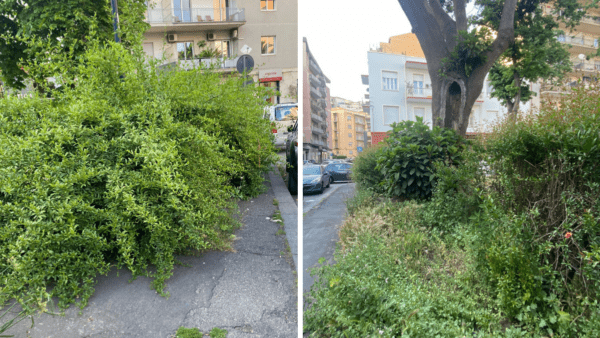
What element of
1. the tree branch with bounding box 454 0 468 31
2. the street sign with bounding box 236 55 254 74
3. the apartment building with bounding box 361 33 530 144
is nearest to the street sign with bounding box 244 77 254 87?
the street sign with bounding box 236 55 254 74

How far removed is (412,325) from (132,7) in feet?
13.9

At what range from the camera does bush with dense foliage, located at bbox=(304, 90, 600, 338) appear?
1.73m

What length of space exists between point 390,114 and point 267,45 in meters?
2.90

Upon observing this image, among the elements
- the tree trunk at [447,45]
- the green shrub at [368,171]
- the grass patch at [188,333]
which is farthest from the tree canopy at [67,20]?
the grass patch at [188,333]

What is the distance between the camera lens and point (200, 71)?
390cm

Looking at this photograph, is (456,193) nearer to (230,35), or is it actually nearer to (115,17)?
(115,17)

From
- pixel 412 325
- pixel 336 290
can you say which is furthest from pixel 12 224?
pixel 412 325

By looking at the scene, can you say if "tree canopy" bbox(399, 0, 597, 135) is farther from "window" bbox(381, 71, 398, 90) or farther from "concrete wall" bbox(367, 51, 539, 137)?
"window" bbox(381, 71, 398, 90)

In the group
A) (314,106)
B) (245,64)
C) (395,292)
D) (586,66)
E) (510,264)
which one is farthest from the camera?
(245,64)

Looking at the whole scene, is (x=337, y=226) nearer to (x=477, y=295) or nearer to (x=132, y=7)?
(x=477, y=295)

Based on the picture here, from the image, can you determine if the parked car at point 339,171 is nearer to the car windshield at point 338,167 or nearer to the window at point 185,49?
the car windshield at point 338,167

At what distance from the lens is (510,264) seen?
1825 millimetres

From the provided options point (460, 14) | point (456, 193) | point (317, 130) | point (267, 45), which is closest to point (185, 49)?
point (267, 45)

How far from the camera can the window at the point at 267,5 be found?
4678 millimetres
